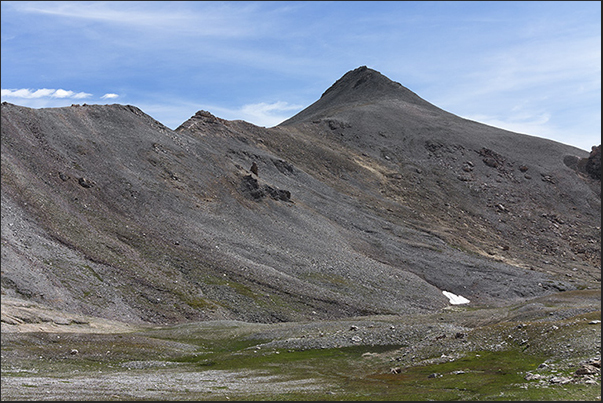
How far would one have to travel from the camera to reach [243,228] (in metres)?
130

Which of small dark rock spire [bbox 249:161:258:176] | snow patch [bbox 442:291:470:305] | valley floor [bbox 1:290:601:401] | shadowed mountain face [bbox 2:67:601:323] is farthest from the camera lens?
small dark rock spire [bbox 249:161:258:176]

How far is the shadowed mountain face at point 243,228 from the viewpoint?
9706 centimetres

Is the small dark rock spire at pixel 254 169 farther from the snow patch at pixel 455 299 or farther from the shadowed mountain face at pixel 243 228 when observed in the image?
the snow patch at pixel 455 299

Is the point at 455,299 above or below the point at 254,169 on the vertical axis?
below

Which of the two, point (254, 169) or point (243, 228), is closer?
point (243, 228)

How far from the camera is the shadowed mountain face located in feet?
318

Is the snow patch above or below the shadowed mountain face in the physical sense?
below

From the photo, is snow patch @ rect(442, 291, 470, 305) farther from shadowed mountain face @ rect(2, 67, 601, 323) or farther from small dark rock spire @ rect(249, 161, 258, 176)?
small dark rock spire @ rect(249, 161, 258, 176)

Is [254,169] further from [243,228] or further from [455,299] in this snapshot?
[455,299]

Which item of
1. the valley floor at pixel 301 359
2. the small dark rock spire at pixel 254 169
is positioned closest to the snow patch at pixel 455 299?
the valley floor at pixel 301 359

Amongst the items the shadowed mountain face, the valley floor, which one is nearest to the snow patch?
the shadowed mountain face

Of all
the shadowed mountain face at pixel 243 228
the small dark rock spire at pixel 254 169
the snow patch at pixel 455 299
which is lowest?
the snow patch at pixel 455 299

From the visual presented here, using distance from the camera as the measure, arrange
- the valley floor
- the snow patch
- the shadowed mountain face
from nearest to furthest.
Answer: the valley floor
the shadowed mountain face
the snow patch

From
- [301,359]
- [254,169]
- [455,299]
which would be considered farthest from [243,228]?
[301,359]
